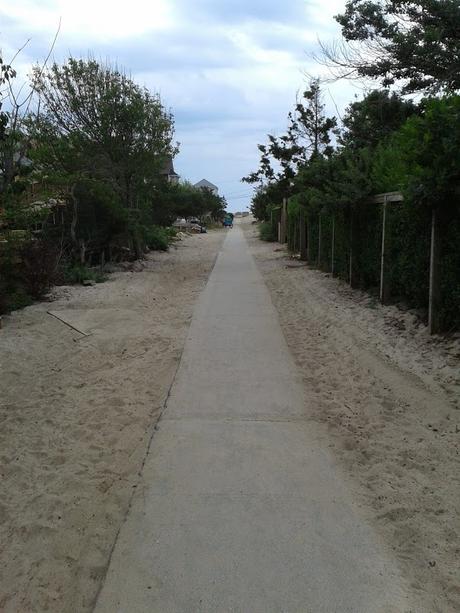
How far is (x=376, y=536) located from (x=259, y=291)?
9700 millimetres

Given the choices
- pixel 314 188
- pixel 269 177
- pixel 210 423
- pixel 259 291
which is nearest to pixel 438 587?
pixel 210 423

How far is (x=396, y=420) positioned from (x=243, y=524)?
7.59 ft

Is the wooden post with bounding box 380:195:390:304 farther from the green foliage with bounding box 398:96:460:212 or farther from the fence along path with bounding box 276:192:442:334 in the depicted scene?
the green foliage with bounding box 398:96:460:212

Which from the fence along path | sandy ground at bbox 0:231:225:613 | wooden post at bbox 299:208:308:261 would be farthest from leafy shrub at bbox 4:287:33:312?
wooden post at bbox 299:208:308:261

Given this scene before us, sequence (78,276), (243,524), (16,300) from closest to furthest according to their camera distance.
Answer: (243,524)
(16,300)
(78,276)

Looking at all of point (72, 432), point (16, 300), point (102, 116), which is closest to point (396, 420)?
point (72, 432)

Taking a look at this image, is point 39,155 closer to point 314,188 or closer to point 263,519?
point 314,188

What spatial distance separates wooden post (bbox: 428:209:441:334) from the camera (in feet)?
23.9

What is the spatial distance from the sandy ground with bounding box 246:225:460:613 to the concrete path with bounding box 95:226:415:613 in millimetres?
189

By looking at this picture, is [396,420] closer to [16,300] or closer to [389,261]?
[389,261]

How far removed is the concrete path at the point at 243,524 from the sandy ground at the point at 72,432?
0.75ft

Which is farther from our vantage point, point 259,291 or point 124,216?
point 124,216

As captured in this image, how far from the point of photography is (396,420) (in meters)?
5.24

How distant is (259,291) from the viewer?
12.9 m
